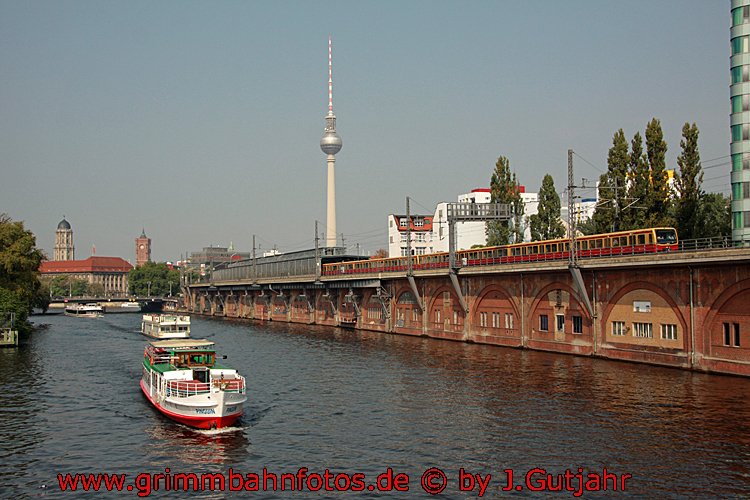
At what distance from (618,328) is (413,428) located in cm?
3081

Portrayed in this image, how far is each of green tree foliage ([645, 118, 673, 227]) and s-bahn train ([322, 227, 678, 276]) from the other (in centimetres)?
1132

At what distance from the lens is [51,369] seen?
7344 cm

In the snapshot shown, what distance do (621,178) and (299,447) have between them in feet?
196

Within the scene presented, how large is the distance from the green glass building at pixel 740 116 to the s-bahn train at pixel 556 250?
608cm

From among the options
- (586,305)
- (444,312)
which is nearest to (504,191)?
(444,312)

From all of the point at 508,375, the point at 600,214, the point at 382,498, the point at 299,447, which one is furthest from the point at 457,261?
the point at 382,498

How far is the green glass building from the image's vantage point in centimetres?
6377

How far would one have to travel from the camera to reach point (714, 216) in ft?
295

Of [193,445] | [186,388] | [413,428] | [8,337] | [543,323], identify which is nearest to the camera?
[193,445]

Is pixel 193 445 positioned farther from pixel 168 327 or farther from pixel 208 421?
pixel 168 327

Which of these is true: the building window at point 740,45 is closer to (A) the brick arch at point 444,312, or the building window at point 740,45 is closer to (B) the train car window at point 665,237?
(B) the train car window at point 665,237

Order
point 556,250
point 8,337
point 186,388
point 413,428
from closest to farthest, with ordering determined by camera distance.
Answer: point 413,428 → point 186,388 → point 556,250 → point 8,337

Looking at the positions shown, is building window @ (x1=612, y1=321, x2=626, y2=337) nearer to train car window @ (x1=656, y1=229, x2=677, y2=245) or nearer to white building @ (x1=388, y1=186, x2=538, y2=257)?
train car window @ (x1=656, y1=229, x2=677, y2=245)

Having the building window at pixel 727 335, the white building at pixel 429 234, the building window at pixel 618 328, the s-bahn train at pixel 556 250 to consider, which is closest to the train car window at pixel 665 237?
the s-bahn train at pixel 556 250
